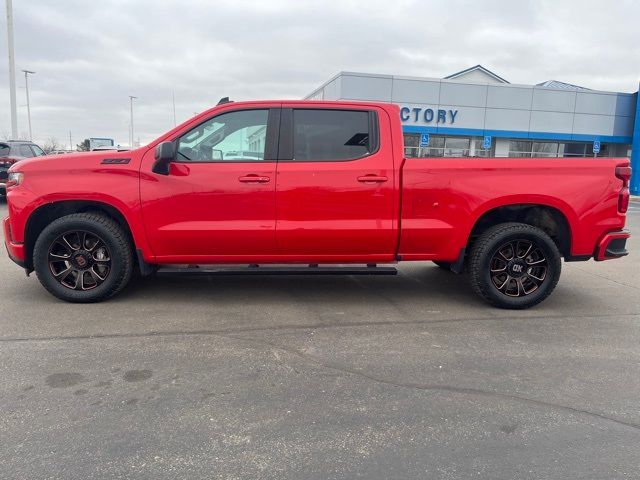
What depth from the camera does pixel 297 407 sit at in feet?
10.1

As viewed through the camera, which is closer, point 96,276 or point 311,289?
point 96,276

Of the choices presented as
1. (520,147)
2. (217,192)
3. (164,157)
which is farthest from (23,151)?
(520,147)

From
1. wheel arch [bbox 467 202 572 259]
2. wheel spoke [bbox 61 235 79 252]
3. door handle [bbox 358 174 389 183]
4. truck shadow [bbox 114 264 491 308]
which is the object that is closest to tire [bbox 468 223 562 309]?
wheel arch [bbox 467 202 572 259]

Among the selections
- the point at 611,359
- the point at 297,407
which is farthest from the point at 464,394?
the point at 611,359

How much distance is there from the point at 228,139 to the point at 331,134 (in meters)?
1.02

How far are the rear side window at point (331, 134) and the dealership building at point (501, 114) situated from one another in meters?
18.6

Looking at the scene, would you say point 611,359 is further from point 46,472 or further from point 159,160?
point 159,160

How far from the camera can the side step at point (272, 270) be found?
16.7ft

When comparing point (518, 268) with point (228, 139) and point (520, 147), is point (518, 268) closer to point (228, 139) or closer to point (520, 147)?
point (228, 139)

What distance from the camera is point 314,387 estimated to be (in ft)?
10.9

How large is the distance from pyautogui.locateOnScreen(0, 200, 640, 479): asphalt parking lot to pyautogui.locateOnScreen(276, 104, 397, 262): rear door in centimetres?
69

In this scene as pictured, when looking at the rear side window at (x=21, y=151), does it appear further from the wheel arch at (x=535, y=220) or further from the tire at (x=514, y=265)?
the tire at (x=514, y=265)

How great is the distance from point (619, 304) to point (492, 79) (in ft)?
87.3

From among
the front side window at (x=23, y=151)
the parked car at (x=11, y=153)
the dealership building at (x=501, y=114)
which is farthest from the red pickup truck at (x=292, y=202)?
the dealership building at (x=501, y=114)
